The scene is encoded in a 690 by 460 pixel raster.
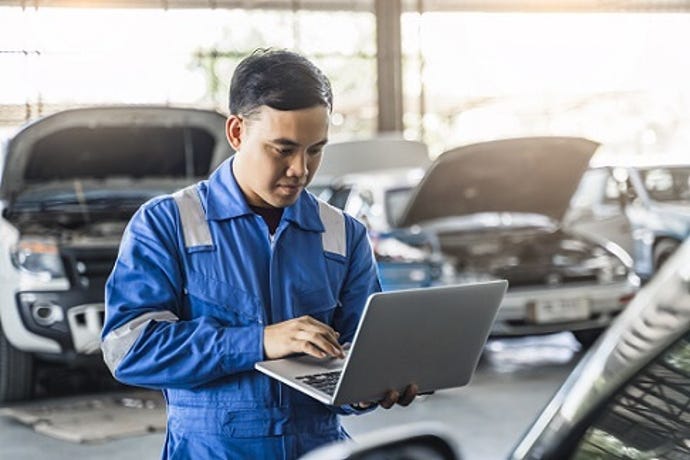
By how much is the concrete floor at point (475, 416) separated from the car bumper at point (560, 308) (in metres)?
0.30

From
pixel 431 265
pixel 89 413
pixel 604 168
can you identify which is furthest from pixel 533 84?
pixel 89 413

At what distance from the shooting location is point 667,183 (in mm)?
8391

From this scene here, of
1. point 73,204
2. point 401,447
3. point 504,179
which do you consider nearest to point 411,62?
point 504,179

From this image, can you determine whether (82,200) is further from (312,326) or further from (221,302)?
(312,326)

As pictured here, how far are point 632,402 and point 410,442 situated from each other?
10.4 inches

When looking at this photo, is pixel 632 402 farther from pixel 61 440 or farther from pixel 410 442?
pixel 61 440

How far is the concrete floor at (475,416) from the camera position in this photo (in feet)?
14.8

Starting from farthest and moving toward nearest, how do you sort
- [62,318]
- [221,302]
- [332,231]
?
[62,318] → [332,231] → [221,302]

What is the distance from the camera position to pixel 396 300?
149 cm

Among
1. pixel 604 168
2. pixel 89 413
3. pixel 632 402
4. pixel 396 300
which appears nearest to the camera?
pixel 632 402

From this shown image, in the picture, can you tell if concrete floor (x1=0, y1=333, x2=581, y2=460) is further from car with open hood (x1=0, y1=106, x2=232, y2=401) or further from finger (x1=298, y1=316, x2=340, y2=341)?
finger (x1=298, y1=316, x2=340, y2=341)

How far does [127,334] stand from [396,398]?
0.45 meters

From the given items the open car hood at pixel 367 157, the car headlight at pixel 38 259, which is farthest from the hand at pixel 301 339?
the open car hood at pixel 367 157

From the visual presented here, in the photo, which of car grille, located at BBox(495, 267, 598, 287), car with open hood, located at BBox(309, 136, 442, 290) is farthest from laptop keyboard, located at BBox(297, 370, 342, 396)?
car grille, located at BBox(495, 267, 598, 287)
